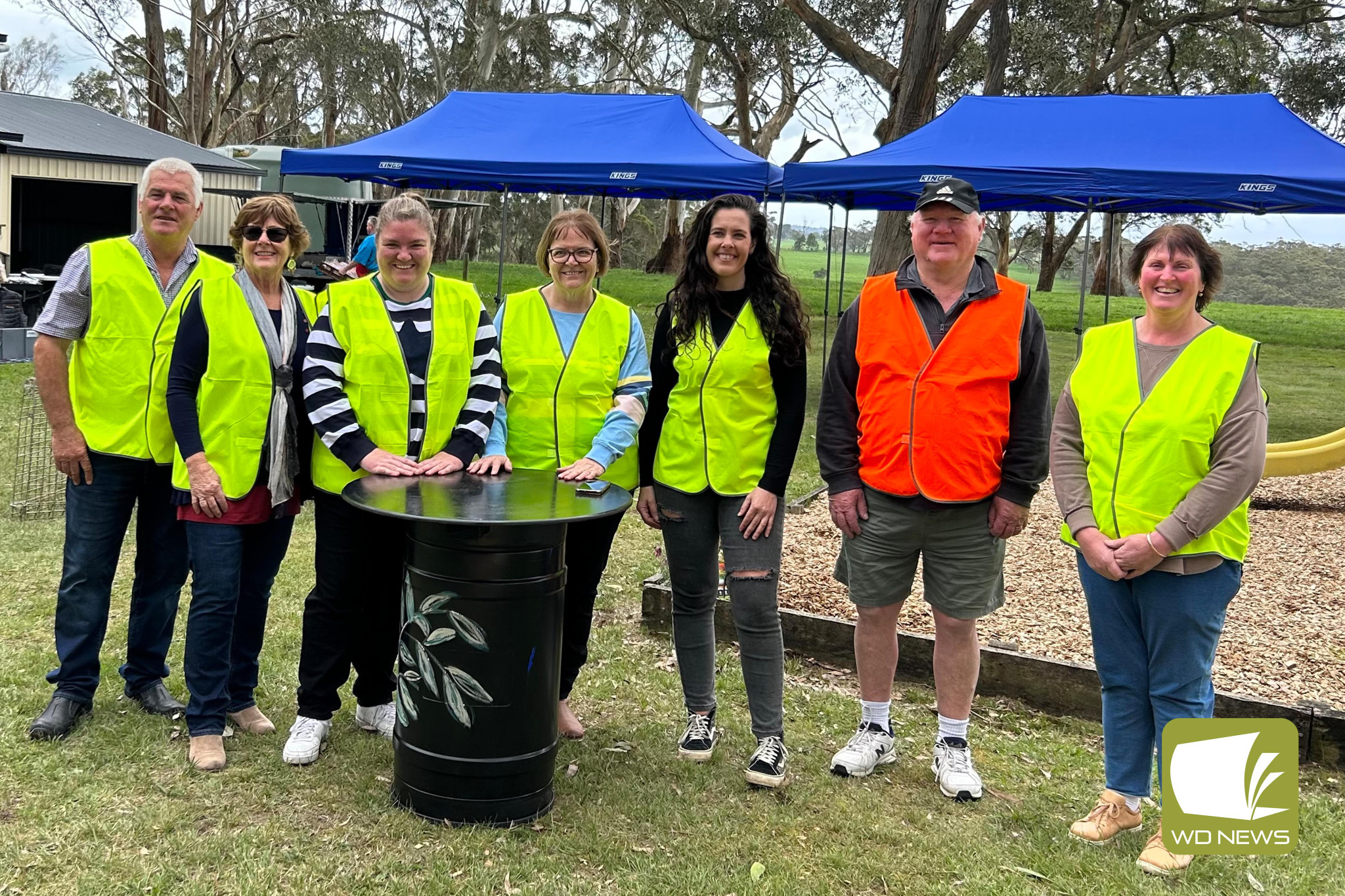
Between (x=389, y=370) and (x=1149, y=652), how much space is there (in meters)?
2.29

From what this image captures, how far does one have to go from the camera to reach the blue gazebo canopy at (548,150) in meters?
10.9

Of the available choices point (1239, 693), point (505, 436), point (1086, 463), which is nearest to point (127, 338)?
point (505, 436)

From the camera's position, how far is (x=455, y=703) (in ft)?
10.4

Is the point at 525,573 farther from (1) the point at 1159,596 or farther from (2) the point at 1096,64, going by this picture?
(2) the point at 1096,64

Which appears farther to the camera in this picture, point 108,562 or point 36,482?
point 36,482

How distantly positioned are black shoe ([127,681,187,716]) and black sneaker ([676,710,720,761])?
1.69m

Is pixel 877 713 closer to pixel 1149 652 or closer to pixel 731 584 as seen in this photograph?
pixel 731 584

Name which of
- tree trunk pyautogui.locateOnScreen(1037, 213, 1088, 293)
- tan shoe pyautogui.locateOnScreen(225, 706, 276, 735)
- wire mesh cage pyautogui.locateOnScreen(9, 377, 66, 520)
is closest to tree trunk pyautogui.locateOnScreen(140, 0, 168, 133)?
wire mesh cage pyautogui.locateOnScreen(9, 377, 66, 520)

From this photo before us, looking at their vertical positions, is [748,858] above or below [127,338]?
below

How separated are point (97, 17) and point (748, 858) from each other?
33.3 metres

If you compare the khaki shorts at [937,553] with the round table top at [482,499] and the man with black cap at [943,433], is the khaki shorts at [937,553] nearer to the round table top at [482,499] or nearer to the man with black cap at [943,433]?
the man with black cap at [943,433]

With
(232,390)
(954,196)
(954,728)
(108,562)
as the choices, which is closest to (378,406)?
(232,390)

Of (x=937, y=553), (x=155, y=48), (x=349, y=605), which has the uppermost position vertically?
(x=155, y=48)

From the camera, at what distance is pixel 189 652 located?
361 cm
